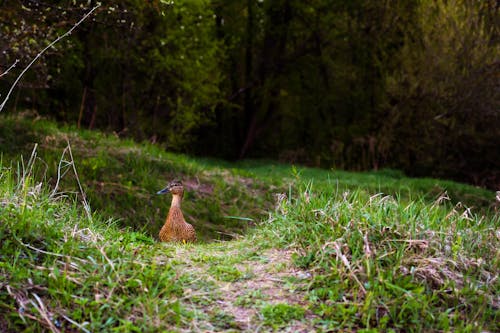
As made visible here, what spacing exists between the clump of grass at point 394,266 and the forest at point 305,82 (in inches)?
290

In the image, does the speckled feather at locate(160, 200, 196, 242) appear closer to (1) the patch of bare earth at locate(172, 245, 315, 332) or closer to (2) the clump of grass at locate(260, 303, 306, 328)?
(1) the patch of bare earth at locate(172, 245, 315, 332)

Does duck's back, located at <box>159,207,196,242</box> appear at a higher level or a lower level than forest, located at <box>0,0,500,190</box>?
lower

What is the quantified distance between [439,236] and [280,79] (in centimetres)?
1662

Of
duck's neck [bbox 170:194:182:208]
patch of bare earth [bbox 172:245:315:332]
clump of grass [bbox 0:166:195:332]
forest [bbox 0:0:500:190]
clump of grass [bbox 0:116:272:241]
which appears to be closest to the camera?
clump of grass [bbox 0:166:195:332]

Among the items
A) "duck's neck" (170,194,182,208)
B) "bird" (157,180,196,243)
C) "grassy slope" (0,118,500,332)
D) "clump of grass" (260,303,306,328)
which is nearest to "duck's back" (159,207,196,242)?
"bird" (157,180,196,243)

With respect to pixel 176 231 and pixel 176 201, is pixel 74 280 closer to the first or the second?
pixel 176 231

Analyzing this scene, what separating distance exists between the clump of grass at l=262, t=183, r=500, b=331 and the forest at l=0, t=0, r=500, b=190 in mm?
7369

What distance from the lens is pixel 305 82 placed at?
67.6ft

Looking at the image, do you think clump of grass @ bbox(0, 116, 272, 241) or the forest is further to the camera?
the forest

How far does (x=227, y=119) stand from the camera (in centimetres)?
2188

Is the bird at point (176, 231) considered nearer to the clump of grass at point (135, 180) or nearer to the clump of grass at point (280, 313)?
the clump of grass at point (280, 313)

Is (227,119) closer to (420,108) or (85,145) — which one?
(420,108)

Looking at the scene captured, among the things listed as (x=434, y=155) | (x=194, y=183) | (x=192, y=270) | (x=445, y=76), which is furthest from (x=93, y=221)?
(x=434, y=155)

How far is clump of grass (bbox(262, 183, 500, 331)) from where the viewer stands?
346 centimetres
